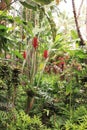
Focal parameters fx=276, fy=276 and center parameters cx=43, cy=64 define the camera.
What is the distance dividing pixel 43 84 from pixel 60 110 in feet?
0.86

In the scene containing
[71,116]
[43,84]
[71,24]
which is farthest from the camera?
[71,24]

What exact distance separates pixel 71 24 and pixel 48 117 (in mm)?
4783

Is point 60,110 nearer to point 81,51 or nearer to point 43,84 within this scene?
point 43,84

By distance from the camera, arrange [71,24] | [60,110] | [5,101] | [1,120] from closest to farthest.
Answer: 1. [1,120]
2. [5,101]
3. [60,110]
4. [71,24]

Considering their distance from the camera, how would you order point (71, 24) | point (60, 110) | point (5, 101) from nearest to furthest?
1. point (5, 101)
2. point (60, 110)
3. point (71, 24)

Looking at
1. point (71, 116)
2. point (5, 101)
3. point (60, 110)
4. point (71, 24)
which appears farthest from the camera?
point (71, 24)

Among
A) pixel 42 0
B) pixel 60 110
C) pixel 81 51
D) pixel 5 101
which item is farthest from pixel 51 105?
pixel 42 0

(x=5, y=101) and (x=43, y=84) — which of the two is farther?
(x=43, y=84)

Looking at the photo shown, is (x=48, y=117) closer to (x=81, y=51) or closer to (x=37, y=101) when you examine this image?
(x=37, y=101)

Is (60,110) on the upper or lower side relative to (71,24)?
lower

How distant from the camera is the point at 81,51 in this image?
85.2 inches

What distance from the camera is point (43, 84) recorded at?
6.99 feet

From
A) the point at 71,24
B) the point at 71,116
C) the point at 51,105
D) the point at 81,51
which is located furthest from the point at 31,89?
the point at 71,24

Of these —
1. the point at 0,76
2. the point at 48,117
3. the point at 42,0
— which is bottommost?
the point at 48,117
